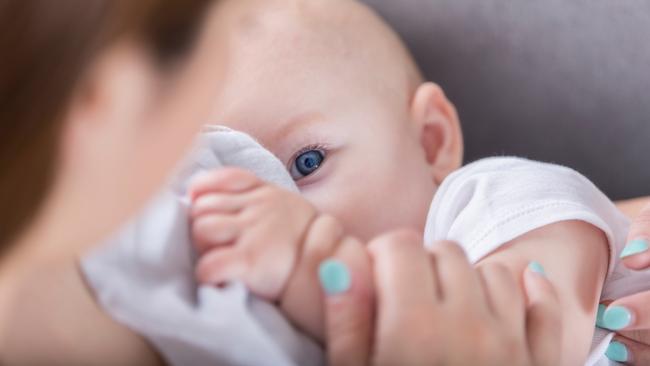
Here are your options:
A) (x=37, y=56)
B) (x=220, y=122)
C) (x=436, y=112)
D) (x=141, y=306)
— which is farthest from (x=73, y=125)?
(x=436, y=112)

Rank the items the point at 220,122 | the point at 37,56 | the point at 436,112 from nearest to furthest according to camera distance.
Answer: the point at 37,56, the point at 220,122, the point at 436,112

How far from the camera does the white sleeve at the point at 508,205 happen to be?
695 mm

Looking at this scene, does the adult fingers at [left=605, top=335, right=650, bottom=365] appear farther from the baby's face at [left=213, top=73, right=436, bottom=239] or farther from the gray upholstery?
the gray upholstery

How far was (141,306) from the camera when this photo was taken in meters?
0.46

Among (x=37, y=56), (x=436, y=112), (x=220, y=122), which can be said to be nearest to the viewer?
(x=37, y=56)

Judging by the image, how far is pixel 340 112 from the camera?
0.89 m

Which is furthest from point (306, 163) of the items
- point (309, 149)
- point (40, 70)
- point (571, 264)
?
point (40, 70)

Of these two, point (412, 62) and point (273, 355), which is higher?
point (273, 355)

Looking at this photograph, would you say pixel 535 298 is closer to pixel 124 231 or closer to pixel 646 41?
pixel 124 231

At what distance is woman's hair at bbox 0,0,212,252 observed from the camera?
1.05 ft

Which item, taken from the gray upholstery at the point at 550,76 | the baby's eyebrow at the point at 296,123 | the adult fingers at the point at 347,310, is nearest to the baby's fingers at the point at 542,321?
the adult fingers at the point at 347,310

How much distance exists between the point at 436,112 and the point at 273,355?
23.7 inches

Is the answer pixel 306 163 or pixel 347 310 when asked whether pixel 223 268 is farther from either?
pixel 306 163

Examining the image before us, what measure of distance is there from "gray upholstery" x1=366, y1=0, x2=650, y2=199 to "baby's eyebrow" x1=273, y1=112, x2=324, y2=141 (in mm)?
297
